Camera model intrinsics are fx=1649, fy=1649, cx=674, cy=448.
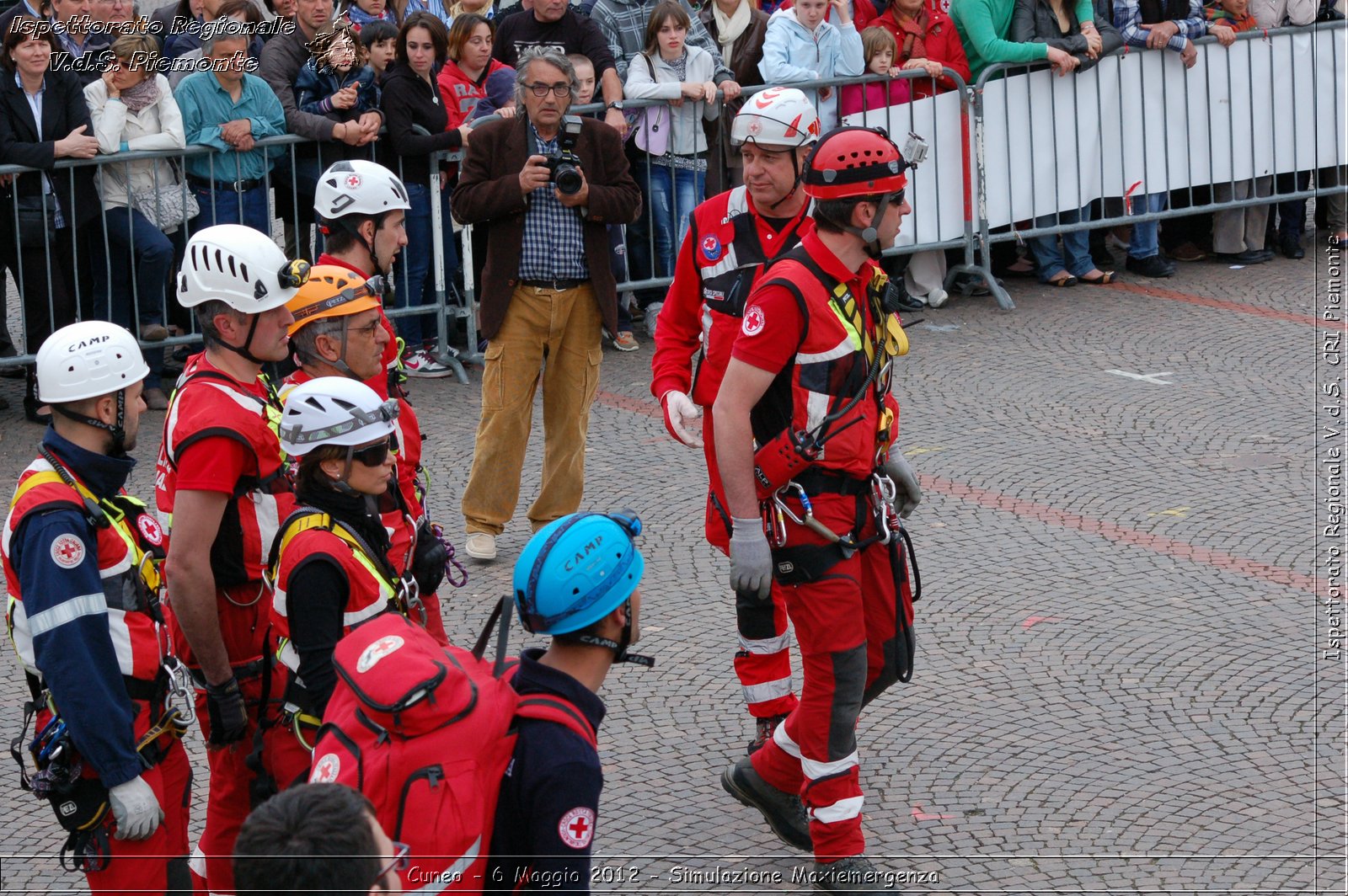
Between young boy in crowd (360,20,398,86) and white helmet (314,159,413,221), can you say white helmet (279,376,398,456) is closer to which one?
white helmet (314,159,413,221)

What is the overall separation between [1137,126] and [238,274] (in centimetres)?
906

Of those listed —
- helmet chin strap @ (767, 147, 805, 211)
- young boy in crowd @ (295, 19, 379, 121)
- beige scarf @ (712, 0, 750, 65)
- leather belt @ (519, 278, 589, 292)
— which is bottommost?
leather belt @ (519, 278, 589, 292)

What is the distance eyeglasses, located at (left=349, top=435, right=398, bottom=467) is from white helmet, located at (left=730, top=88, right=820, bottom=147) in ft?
6.44

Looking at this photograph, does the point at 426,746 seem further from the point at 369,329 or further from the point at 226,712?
the point at 369,329

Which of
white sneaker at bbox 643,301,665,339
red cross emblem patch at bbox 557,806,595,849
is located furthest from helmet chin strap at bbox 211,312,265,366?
white sneaker at bbox 643,301,665,339

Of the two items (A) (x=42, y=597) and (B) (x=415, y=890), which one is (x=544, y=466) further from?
Answer: (B) (x=415, y=890)

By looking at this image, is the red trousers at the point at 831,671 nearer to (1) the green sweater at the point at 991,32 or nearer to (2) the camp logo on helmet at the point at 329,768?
(2) the camp logo on helmet at the point at 329,768

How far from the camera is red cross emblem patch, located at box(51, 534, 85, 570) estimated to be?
154 inches

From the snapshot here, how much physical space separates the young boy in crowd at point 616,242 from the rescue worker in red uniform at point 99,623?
21.3ft

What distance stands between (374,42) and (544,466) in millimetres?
3849

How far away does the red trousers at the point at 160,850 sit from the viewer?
406 centimetres

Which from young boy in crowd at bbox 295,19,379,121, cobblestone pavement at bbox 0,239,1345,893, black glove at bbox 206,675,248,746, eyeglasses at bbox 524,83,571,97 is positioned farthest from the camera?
young boy in crowd at bbox 295,19,379,121

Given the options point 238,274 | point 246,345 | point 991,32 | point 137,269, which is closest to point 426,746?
point 246,345

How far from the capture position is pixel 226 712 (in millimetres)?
4367
